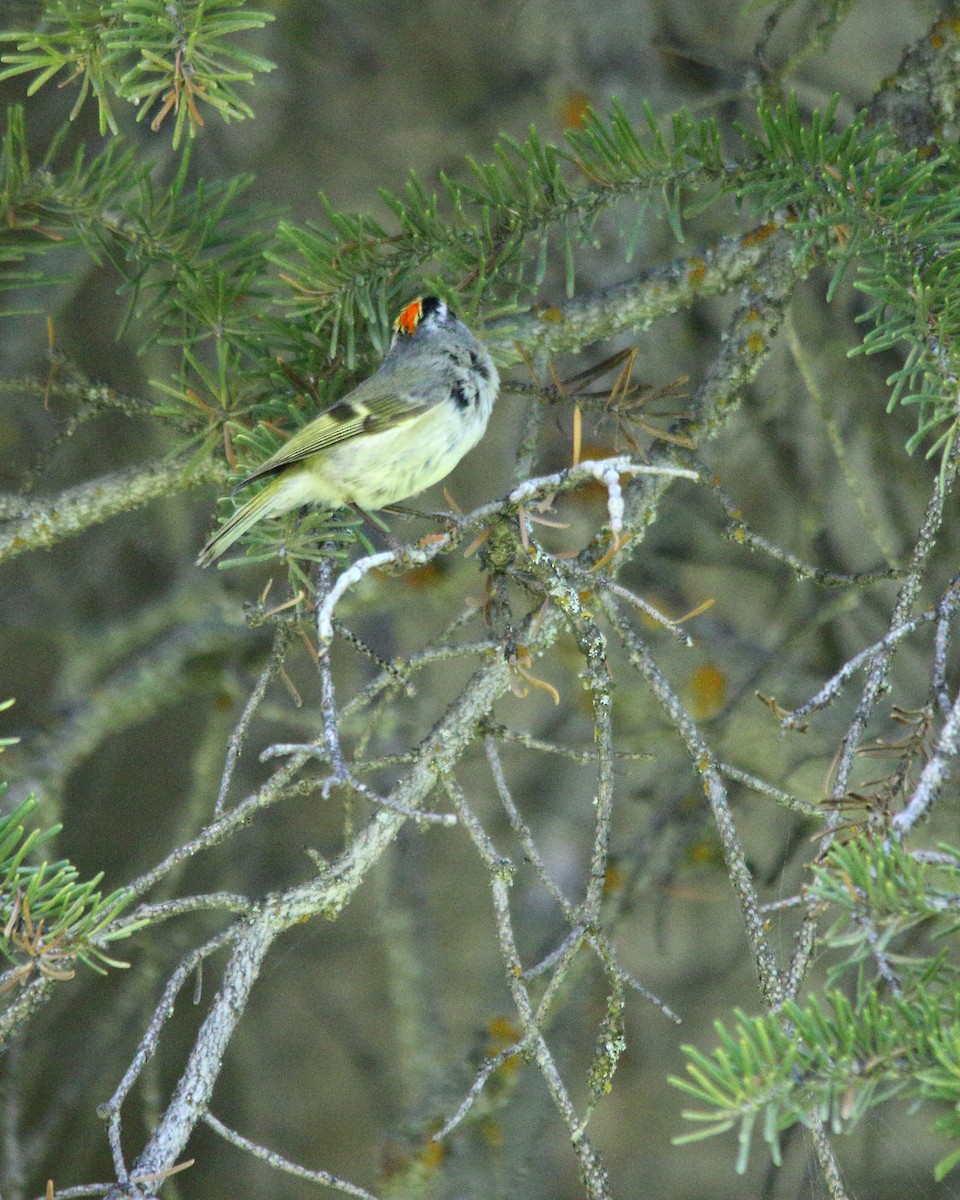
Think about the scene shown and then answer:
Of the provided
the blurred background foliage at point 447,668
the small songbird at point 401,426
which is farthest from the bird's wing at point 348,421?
the blurred background foliage at point 447,668

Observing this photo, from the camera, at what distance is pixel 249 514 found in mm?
1449

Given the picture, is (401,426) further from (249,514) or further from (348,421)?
(249,514)

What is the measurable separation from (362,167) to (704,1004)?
6.38 feet


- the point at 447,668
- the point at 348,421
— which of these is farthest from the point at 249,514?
the point at 447,668

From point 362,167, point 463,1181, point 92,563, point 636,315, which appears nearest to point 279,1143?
point 463,1181

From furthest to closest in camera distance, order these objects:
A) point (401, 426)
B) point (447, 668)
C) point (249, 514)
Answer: point (447, 668)
point (401, 426)
point (249, 514)

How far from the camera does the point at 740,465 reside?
259cm

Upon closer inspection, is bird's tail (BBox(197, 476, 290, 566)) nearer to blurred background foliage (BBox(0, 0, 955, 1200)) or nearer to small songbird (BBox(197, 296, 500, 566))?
small songbird (BBox(197, 296, 500, 566))

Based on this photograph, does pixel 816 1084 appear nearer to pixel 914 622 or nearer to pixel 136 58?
pixel 914 622

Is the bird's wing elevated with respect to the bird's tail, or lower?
elevated

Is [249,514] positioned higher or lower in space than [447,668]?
higher

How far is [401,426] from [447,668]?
44.4 inches

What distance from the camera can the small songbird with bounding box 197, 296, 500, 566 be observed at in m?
1.46

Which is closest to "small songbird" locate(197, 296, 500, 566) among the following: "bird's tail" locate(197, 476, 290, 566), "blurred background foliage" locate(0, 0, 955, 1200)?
"bird's tail" locate(197, 476, 290, 566)
